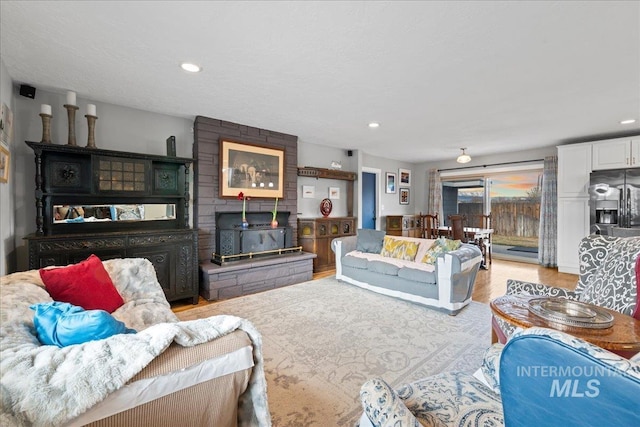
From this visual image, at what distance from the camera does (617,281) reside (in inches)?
67.2

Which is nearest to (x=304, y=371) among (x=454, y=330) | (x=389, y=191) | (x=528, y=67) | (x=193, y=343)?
(x=193, y=343)

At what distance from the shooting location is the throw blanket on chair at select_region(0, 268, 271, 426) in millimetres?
726

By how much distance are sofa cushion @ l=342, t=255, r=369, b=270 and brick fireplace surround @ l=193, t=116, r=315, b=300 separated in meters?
0.68

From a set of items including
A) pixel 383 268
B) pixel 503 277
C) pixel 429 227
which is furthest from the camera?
pixel 429 227

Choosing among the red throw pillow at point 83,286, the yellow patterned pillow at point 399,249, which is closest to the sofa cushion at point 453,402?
the red throw pillow at point 83,286

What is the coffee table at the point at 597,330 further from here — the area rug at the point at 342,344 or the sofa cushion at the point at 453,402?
the area rug at the point at 342,344

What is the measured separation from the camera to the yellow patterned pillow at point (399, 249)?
12.8 ft

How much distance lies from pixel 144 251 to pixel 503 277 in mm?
5413

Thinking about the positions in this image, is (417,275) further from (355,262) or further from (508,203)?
(508,203)

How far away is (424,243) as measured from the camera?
12.9 ft

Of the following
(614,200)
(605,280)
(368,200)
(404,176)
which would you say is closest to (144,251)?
(605,280)

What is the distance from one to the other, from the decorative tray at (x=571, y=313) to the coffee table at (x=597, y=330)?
0.02 meters

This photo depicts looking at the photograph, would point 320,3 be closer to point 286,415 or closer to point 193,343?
point 193,343

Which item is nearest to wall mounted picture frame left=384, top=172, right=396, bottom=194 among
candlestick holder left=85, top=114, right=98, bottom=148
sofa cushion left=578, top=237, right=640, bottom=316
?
sofa cushion left=578, top=237, right=640, bottom=316
